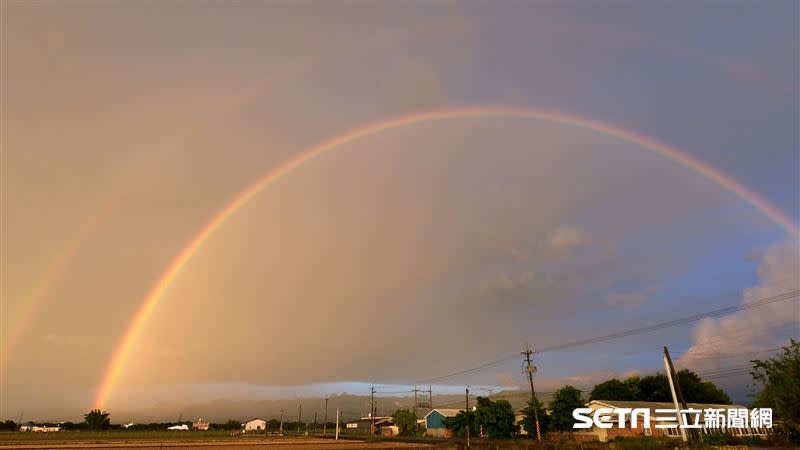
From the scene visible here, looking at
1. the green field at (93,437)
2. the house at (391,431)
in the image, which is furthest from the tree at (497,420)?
the green field at (93,437)

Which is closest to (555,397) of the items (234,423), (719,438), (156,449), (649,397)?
(719,438)

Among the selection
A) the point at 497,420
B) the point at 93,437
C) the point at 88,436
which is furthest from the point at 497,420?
the point at 88,436

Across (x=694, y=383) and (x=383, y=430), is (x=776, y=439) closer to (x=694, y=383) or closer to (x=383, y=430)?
(x=694, y=383)

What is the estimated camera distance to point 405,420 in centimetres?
11950

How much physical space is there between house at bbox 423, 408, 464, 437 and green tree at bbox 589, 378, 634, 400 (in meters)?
34.7

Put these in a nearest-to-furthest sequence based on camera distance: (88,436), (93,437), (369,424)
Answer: (93,437), (88,436), (369,424)

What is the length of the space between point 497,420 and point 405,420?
48.8 meters

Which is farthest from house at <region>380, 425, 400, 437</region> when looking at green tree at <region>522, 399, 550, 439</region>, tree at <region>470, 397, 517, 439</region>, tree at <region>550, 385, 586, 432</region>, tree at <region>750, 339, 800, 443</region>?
tree at <region>750, 339, 800, 443</region>

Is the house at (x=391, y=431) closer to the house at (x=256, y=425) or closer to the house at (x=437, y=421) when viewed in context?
the house at (x=437, y=421)

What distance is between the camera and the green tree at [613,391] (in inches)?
4454

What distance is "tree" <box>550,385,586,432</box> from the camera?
2598 inches

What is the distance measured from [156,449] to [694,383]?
112 meters

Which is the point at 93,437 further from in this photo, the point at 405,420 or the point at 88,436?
the point at 405,420

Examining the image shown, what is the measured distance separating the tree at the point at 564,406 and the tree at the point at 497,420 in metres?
10.3
